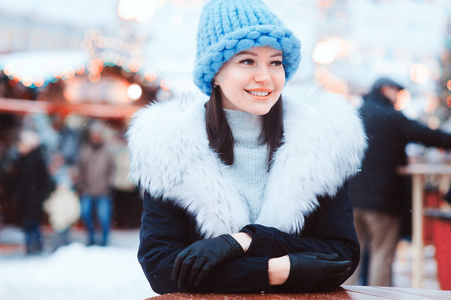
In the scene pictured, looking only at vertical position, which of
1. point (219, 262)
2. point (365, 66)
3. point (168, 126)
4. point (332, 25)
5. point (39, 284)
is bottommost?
point (39, 284)

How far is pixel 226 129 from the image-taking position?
138 cm

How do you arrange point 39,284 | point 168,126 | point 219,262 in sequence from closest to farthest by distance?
point 219,262
point 168,126
point 39,284

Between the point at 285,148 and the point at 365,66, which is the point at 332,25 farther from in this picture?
the point at 285,148

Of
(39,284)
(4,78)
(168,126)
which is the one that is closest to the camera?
(168,126)

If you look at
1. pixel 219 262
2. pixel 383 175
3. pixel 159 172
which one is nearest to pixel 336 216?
pixel 219 262

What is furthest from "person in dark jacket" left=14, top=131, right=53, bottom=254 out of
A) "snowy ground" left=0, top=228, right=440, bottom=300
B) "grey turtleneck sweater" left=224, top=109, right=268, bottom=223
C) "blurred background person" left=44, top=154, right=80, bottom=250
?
"grey turtleneck sweater" left=224, top=109, right=268, bottom=223

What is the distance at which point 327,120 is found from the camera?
1345 mm

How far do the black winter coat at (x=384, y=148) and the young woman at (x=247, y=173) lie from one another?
1763mm

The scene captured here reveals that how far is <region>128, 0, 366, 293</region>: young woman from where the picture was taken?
111 cm

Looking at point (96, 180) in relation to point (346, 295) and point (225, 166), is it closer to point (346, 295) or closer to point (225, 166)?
point (225, 166)

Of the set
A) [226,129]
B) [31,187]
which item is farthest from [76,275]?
[226,129]

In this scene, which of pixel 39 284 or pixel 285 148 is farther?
pixel 39 284

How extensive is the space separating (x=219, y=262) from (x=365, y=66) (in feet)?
46.7

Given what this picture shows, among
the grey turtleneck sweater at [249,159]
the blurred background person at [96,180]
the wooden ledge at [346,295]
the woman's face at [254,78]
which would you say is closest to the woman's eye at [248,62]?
the woman's face at [254,78]
